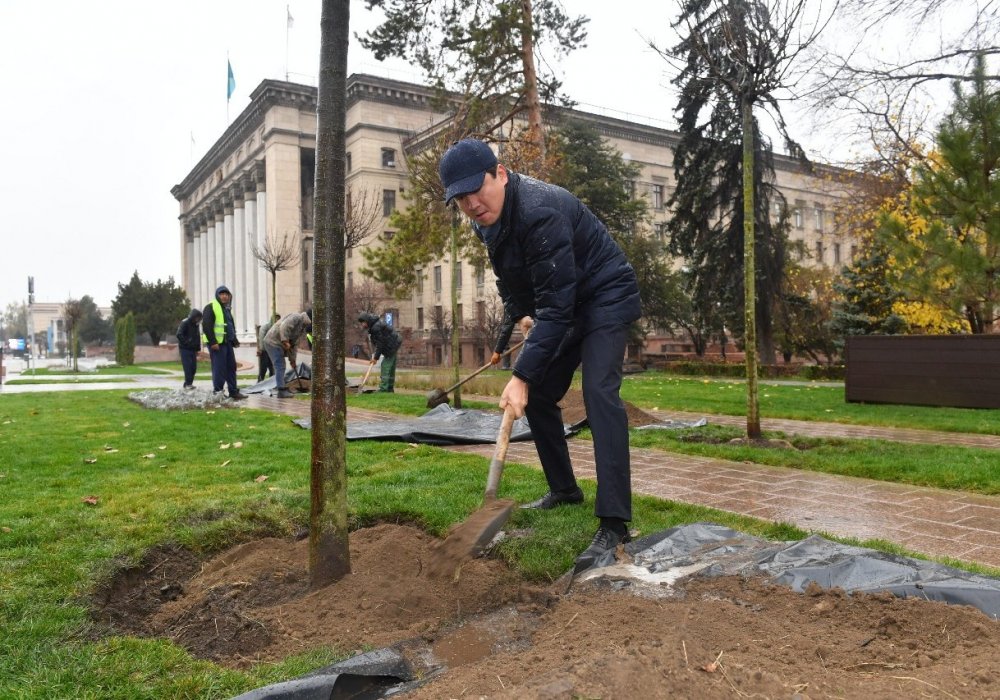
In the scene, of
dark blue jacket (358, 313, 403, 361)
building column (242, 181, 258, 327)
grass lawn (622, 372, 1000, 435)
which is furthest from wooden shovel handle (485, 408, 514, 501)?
building column (242, 181, 258, 327)

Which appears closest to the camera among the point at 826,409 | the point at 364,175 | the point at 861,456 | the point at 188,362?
the point at 861,456

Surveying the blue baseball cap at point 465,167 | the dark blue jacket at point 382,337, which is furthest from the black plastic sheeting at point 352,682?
the dark blue jacket at point 382,337

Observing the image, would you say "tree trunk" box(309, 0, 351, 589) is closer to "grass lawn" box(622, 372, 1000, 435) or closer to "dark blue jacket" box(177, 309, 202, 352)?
"grass lawn" box(622, 372, 1000, 435)

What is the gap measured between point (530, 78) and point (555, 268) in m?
11.3

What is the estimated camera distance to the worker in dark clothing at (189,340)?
12711 millimetres

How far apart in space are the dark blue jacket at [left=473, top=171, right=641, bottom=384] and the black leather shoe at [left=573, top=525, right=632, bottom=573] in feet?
2.51

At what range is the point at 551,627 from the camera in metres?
2.34

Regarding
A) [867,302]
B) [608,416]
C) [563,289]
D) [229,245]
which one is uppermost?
[229,245]

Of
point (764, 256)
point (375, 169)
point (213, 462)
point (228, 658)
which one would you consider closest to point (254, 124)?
point (375, 169)

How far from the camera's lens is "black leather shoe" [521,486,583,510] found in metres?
4.00

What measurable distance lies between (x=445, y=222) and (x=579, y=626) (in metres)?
11.2

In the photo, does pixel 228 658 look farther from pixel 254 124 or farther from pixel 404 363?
pixel 254 124

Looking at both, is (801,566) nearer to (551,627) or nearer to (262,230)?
(551,627)

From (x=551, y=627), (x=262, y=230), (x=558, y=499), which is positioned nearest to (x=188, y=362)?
(x=558, y=499)
